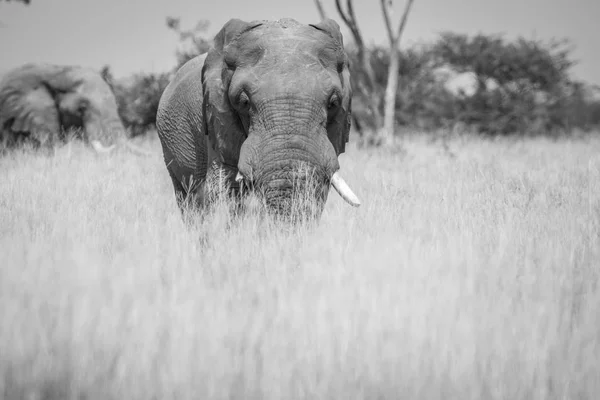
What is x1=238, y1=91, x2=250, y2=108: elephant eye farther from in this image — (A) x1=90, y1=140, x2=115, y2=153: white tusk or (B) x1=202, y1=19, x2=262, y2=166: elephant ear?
(A) x1=90, y1=140, x2=115, y2=153: white tusk

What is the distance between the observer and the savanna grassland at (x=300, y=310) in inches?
81.6

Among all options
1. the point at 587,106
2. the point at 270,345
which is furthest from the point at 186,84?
the point at 587,106

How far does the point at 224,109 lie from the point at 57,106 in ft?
28.2

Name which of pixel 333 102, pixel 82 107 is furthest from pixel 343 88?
pixel 82 107

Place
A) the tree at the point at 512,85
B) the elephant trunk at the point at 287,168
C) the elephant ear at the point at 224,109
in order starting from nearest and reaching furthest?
the elephant trunk at the point at 287,168 → the elephant ear at the point at 224,109 → the tree at the point at 512,85

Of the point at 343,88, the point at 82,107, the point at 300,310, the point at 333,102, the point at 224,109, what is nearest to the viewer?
the point at 300,310

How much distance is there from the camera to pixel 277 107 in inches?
161

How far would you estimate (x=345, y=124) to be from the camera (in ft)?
15.8

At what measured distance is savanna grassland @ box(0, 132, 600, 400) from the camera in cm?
207

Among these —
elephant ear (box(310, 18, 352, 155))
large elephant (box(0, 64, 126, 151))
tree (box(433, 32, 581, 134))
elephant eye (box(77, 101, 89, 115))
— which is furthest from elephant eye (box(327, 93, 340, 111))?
tree (box(433, 32, 581, 134))

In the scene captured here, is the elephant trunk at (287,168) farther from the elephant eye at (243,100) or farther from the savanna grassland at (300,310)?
the elephant eye at (243,100)

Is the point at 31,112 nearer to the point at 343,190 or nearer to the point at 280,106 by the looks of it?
the point at 343,190

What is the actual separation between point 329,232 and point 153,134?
15.0 m

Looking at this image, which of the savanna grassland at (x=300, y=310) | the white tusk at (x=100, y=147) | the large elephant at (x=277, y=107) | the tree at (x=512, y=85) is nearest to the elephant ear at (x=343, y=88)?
the large elephant at (x=277, y=107)
